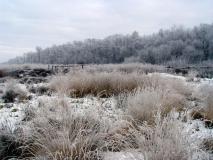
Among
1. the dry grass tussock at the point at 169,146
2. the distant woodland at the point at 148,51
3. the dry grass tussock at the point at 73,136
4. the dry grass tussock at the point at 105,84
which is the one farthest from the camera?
the distant woodland at the point at 148,51

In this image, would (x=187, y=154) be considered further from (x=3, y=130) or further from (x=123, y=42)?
(x=123, y=42)

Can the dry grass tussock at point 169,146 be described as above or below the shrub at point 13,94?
above

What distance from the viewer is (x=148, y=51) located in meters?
76.2

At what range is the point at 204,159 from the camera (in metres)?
3.58

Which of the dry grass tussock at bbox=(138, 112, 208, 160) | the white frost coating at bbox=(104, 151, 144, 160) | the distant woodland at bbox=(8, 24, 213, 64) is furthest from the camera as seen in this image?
the distant woodland at bbox=(8, 24, 213, 64)

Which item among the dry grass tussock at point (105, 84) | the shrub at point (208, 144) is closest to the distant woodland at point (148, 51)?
the dry grass tussock at point (105, 84)

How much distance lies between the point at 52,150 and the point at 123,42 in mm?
94047

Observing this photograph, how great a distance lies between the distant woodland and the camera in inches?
2758

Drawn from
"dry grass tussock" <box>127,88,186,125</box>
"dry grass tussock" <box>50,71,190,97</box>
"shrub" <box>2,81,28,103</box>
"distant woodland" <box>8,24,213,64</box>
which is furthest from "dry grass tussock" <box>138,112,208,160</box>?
"distant woodland" <box>8,24,213,64</box>

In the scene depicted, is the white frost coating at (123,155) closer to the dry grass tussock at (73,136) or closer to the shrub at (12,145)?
the dry grass tussock at (73,136)

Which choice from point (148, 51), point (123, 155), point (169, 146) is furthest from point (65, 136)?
point (148, 51)

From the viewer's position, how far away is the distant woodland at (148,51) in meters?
70.1

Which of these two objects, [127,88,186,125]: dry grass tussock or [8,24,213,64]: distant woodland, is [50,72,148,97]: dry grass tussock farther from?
[8,24,213,64]: distant woodland

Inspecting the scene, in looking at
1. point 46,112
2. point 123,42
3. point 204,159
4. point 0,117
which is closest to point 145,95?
point 46,112
